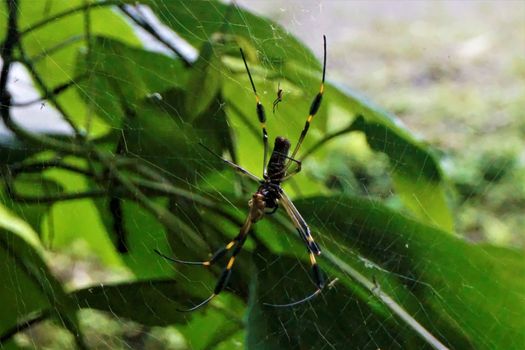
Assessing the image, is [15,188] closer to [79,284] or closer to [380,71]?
[79,284]

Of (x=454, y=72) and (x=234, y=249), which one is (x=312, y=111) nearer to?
(x=234, y=249)

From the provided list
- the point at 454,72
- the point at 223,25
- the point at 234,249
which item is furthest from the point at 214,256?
the point at 454,72

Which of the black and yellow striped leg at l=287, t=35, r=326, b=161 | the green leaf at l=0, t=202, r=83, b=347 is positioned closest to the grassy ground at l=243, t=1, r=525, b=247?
the black and yellow striped leg at l=287, t=35, r=326, b=161

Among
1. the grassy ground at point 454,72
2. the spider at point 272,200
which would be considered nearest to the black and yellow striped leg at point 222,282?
the spider at point 272,200

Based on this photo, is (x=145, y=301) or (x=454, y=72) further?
(x=454, y=72)

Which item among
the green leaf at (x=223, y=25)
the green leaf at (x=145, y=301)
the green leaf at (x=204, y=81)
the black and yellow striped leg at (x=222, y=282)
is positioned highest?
the green leaf at (x=223, y=25)

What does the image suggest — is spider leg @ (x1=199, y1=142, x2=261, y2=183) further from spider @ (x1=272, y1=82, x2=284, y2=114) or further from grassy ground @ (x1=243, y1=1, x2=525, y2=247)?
grassy ground @ (x1=243, y1=1, x2=525, y2=247)

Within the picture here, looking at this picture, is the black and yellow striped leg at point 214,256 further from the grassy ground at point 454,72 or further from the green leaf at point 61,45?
the grassy ground at point 454,72
